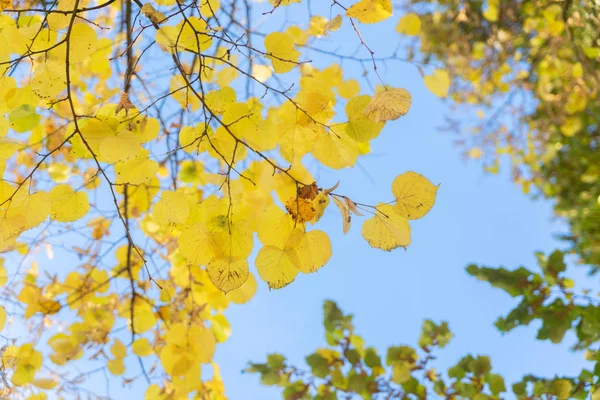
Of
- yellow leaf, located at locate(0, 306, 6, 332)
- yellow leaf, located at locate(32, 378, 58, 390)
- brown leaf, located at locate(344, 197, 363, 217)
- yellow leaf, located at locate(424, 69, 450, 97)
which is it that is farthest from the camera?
yellow leaf, located at locate(32, 378, 58, 390)

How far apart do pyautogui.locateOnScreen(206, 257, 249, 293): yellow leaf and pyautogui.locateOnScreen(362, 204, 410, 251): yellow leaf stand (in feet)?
0.54

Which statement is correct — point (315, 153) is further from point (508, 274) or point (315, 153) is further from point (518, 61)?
point (518, 61)

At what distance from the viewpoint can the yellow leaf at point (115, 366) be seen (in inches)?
48.8

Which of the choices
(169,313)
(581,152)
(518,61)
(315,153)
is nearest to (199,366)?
(169,313)

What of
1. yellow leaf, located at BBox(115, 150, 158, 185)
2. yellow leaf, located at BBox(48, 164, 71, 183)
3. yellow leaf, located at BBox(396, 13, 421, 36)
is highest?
yellow leaf, located at BBox(396, 13, 421, 36)

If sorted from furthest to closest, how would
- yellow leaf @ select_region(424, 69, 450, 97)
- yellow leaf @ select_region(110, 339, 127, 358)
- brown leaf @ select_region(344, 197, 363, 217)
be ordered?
yellow leaf @ select_region(110, 339, 127, 358)
yellow leaf @ select_region(424, 69, 450, 97)
brown leaf @ select_region(344, 197, 363, 217)

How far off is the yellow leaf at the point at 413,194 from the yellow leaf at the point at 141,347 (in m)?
0.88

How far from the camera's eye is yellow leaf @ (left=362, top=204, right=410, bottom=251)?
57 centimetres

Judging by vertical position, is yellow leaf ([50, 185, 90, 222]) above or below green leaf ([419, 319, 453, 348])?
below

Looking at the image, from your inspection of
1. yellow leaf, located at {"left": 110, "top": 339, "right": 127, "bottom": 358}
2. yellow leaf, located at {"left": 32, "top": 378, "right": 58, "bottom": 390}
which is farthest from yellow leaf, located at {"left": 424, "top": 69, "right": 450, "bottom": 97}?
yellow leaf, located at {"left": 32, "top": 378, "right": 58, "bottom": 390}

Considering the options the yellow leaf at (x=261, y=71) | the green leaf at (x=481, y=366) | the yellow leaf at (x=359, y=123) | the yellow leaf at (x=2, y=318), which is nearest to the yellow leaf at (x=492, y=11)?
the yellow leaf at (x=261, y=71)

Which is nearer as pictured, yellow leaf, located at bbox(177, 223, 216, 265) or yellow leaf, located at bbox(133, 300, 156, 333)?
yellow leaf, located at bbox(177, 223, 216, 265)

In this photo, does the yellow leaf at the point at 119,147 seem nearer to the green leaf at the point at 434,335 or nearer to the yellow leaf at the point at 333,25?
the yellow leaf at the point at 333,25

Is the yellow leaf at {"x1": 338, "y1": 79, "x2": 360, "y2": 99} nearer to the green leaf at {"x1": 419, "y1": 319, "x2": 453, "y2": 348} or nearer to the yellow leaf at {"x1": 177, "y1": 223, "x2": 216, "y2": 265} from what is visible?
the yellow leaf at {"x1": 177, "y1": 223, "x2": 216, "y2": 265}
